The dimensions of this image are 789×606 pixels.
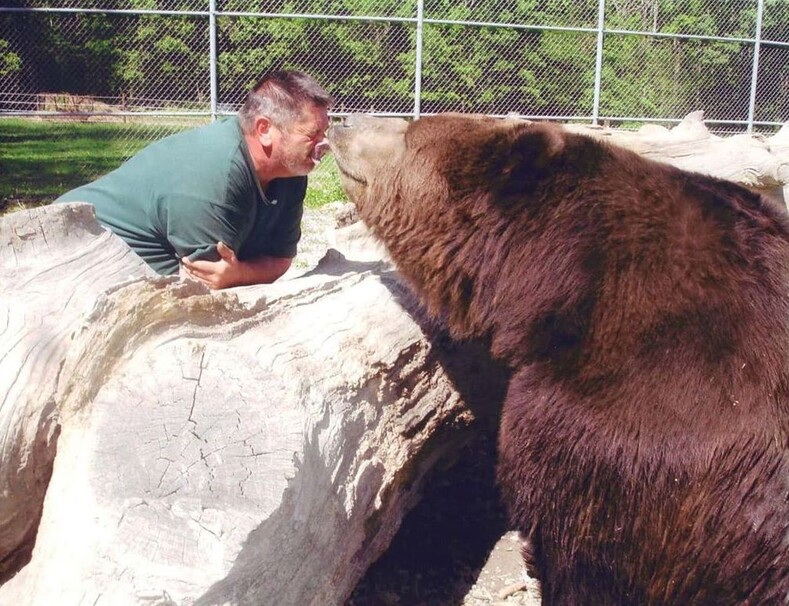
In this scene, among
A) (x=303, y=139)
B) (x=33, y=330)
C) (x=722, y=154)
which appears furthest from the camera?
(x=722, y=154)

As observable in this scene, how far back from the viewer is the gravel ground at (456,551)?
3.08 m

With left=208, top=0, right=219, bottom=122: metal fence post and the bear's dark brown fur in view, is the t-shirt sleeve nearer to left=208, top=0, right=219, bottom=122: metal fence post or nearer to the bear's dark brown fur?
the bear's dark brown fur

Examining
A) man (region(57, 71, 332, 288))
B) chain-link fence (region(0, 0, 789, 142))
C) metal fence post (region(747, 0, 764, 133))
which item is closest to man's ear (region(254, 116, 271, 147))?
man (region(57, 71, 332, 288))

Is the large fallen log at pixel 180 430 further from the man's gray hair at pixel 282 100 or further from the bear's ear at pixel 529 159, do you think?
the man's gray hair at pixel 282 100

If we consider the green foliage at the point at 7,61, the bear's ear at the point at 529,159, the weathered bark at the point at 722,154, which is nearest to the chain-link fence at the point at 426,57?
the green foliage at the point at 7,61

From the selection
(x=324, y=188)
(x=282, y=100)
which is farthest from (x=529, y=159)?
(x=324, y=188)

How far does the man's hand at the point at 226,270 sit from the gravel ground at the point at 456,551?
0.57 feet

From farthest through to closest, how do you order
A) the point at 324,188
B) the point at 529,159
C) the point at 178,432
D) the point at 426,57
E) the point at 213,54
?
the point at 426,57 → the point at 213,54 → the point at 324,188 → the point at 529,159 → the point at 178,432

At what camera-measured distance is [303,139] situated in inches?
131

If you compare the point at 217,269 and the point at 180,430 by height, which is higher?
the point at 217,269

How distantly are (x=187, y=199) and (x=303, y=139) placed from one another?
18.8 inches

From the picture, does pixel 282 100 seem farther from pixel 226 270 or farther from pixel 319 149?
pixel 226 270

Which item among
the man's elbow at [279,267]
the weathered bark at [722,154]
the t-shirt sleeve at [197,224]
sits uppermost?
the weathered bark at [722,154]

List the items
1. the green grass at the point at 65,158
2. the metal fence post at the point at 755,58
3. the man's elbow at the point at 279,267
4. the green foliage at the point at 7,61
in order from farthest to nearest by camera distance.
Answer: the metal fence post at the point at 755,58 → the green foliage at the point at 7,61 → the green grass at the point at 65,158 → the man's elbow at the point at 279,267
